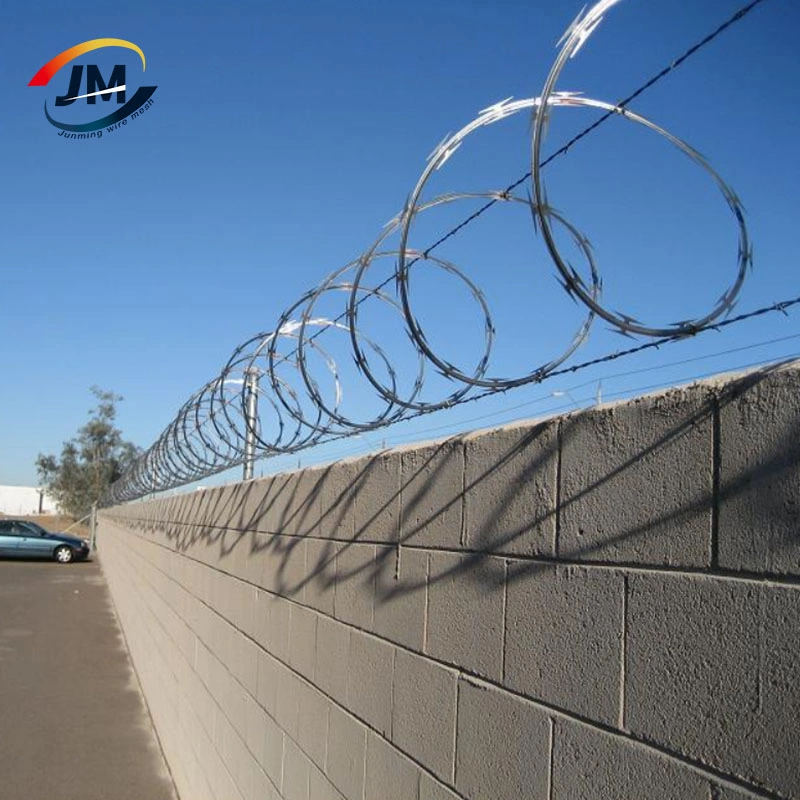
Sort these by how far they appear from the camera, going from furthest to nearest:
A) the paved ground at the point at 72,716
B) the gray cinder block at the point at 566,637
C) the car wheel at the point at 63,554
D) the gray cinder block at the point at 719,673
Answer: the car wheel at the point at 63,554
the paved ground at the point at 72,716
the gray cinder block at the point at 566,637
the gray cinder block at the point at 719,673

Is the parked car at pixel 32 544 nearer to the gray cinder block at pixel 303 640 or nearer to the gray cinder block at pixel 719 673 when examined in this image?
the gray cinder block at pixel 303 640

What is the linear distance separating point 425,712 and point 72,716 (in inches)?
279

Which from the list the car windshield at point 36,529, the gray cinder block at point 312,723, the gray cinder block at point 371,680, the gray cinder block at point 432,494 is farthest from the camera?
the car windshield at point 36,529

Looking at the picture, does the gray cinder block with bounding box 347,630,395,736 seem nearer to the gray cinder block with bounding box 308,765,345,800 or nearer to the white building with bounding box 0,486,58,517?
the gray cinder block with bounding box 308,765,345,800

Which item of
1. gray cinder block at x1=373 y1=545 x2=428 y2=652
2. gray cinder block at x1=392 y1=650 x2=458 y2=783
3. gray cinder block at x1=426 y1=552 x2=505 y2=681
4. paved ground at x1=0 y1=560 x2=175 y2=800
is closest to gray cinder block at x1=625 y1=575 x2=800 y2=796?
gray cinder block at x1=426 y1=552 x2=505 y2=681

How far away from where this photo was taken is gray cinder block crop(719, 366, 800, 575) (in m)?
1.50

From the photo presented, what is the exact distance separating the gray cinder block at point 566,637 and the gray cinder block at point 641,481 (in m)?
0.07

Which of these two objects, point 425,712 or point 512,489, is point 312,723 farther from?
point 512,489

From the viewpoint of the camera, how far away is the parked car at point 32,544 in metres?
31.7

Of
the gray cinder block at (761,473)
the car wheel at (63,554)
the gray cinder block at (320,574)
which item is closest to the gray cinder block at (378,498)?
the gray cinder block at (320,574)

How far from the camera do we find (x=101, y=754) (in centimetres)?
739

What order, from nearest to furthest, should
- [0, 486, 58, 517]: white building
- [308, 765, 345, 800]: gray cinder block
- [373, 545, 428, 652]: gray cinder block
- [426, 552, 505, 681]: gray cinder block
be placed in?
1. [426, 552, 505, 681]: gray cinder block
2. [373, 545, 428, 652]: gray cinder block
3. [308, 765, 345, 800]: gray cinder block
4. [0, 486, 58, 517]: white building

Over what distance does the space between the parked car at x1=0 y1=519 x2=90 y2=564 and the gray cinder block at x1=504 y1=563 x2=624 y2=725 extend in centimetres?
3213

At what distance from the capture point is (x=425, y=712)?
2592 millimetres
